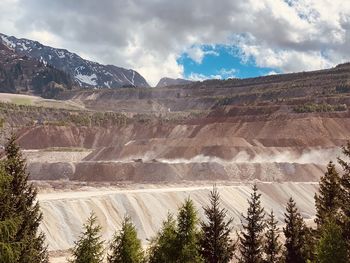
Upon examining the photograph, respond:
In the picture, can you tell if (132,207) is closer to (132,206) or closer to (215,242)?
(132,206)

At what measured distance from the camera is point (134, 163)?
8938 centimetres

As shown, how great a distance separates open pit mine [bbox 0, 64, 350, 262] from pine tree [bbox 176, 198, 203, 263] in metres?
22.7

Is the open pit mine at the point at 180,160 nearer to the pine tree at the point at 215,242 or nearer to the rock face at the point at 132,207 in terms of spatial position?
the rock face at the point at 132,207

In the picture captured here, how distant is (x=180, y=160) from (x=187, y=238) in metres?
81.1

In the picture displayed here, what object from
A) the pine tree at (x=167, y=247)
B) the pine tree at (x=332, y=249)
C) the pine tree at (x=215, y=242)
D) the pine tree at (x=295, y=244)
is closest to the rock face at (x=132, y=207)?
the pine tree at (x=295, y=244)

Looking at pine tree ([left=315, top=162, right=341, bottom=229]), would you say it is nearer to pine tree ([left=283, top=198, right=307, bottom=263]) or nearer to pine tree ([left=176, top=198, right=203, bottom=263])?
pine tree ([left=283, top=198, right=307, bottom=263])

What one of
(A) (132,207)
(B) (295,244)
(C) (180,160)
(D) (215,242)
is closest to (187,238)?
(D) (215,242)

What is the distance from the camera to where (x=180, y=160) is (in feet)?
325

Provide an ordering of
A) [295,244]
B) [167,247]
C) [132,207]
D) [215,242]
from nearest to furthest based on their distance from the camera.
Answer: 1. [167,247]
2. [215,242]
3. [295,244]
4. [132,207]

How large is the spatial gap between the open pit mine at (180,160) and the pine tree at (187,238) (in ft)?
74.5

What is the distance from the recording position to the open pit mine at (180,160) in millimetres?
49344

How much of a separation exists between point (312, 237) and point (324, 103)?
11345 cm

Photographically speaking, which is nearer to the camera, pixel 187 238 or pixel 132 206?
pixel 187 238

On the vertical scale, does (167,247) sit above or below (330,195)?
below
